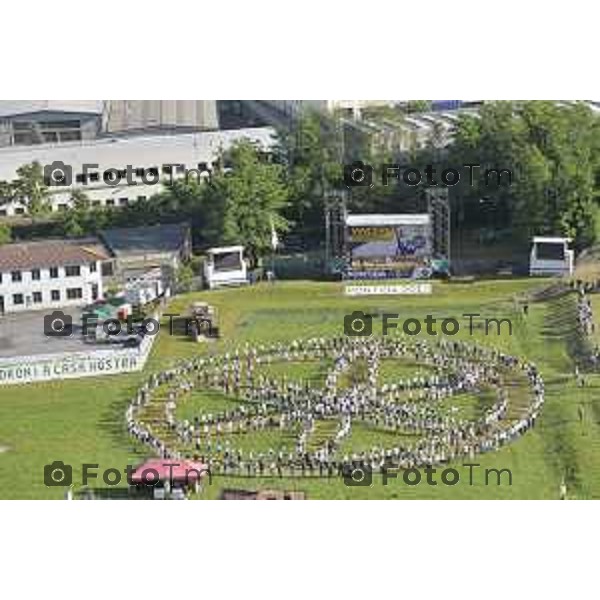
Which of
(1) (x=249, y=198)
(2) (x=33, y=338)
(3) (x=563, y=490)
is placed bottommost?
(3) (x=563, y=490)

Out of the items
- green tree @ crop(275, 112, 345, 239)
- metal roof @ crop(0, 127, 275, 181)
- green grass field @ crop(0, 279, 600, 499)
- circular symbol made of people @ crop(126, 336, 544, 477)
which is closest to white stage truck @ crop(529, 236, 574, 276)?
green grass field @ crop(0, 279, 600, 499)

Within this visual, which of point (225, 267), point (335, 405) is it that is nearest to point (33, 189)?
point (225, 267)

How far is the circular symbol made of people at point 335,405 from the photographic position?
45.1 ft

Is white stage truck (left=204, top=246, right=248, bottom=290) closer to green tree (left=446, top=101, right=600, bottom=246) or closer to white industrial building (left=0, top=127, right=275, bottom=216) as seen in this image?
white industrial building (left=0, top=127, right=275, bottom=216)

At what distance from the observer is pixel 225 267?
17.0m

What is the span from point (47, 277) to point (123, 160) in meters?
1.99

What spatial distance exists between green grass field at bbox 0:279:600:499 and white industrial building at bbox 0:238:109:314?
3.66 feet

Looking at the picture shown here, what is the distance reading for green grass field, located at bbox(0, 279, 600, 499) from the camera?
43.5 feet

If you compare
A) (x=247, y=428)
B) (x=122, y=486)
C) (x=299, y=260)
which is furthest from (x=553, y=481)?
(x=299, y=260)

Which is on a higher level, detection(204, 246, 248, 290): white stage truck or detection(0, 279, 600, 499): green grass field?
detection(204, 246, 248, 290): white stage truck

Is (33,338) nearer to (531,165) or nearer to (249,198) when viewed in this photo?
Answer: (249,198)

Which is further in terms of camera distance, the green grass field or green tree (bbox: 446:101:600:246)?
green tree (bbox: 446:101:600:246)

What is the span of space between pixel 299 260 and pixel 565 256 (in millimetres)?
3447

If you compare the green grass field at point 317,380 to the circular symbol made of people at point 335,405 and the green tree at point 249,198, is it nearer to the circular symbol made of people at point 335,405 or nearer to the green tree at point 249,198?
the circular symbol made of people at point 335,405
